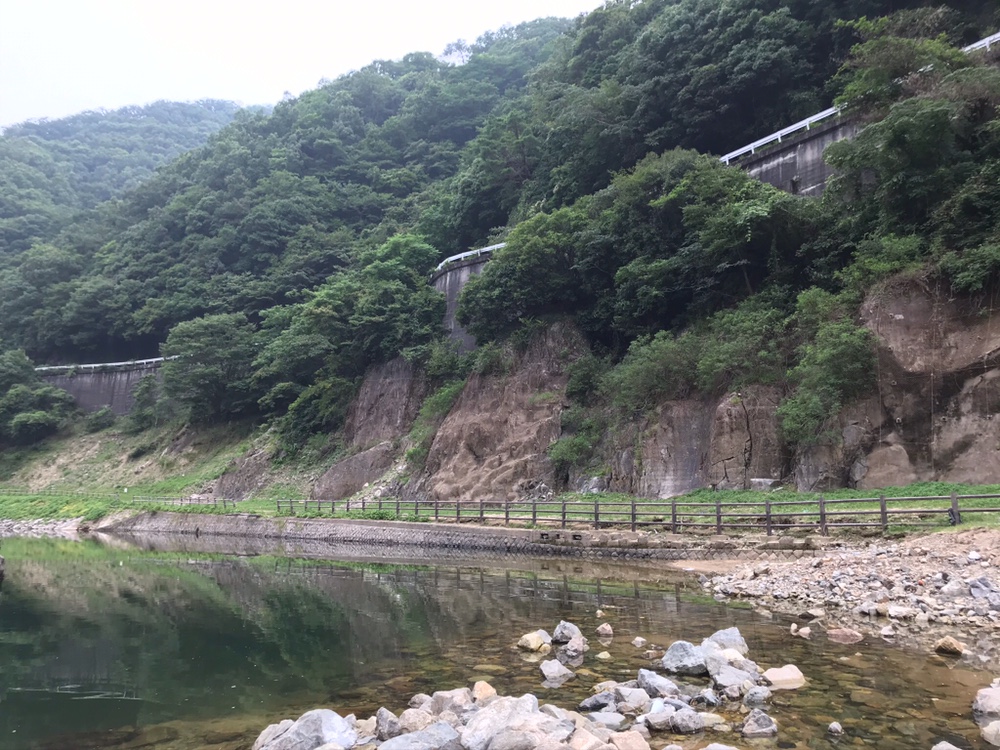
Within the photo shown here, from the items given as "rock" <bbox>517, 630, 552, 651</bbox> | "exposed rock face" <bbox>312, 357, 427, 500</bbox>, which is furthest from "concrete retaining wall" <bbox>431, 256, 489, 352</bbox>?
"rock" <bbox>517, 630, 552, 651</bbox>

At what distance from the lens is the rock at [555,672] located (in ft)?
29.6

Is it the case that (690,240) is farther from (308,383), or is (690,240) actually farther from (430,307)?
(308,383)

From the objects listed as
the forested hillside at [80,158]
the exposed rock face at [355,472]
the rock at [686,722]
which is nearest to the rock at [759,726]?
the rock at [686,722]

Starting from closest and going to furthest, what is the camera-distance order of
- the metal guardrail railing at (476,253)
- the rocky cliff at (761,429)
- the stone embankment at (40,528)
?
1. the rocky cliff at (761,429)
2. the stone embankment at (40,528)
3. the metal guardrail railing at (476,253)

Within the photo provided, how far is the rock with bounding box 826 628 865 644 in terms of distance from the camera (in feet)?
33.1

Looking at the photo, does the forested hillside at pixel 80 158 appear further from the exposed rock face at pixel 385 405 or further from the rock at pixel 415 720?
the rock at pixel 415 720

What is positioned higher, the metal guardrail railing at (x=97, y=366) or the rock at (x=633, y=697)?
the metal guardrail railing at (x=97, y=366)

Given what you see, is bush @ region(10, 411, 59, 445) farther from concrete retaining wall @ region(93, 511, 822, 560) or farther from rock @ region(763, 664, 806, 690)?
rock @ region(763, 664, 806, 690)

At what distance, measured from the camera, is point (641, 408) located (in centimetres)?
2781

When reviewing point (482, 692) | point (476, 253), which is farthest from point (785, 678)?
point (476, 253)

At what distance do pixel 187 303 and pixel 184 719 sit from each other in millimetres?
59312

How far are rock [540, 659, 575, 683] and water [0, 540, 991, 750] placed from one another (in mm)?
153

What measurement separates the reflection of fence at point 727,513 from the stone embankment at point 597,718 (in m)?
9.05

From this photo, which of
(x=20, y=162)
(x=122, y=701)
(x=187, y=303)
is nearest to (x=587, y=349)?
(x=122, y=701)
